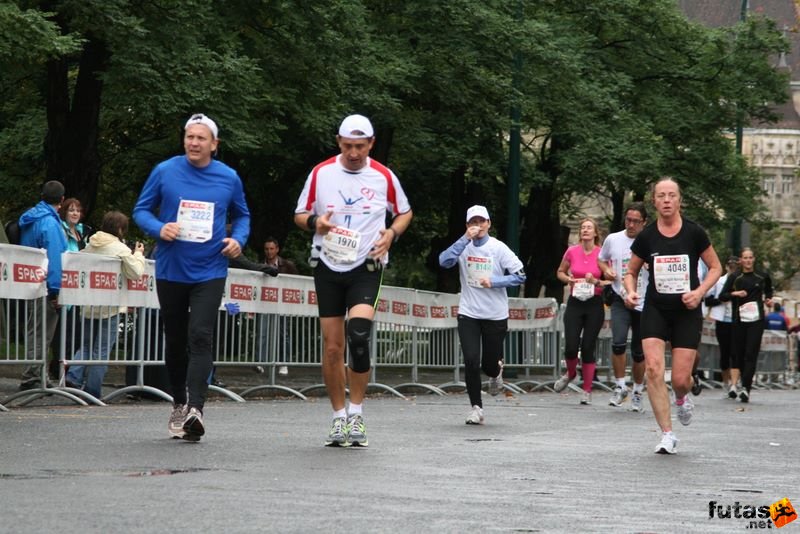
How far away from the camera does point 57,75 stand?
84.5 ft

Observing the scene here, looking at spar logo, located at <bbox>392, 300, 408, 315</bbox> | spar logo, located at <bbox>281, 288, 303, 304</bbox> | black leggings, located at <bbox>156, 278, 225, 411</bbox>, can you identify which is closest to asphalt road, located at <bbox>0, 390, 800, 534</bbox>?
black leggings, located at <bbox>156, 278, 225, 411</bbox>

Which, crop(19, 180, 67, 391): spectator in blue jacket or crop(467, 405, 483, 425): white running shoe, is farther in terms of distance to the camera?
crop(19, 180, 67, 391): spectator in blue jacket

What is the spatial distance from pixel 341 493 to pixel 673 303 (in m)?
4.31

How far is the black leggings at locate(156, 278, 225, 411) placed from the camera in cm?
1049

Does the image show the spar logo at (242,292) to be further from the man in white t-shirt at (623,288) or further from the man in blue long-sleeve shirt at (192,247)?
the man in blue long-sleeve shirt at (192,247)

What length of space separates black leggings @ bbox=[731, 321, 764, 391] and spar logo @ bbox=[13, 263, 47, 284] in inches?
472

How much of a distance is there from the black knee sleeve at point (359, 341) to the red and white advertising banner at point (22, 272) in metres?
4.44

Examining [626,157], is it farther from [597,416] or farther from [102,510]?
[102,510]

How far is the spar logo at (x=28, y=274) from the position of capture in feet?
47.0

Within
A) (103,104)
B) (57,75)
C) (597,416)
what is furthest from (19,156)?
(597,416)

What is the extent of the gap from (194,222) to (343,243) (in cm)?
91

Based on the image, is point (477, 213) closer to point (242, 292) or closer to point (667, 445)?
point (242, 292)

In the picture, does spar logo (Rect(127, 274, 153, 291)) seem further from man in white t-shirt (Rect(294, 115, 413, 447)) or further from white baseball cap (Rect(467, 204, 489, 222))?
man in white t-shirt (Rect(294, 115, 413, 447))

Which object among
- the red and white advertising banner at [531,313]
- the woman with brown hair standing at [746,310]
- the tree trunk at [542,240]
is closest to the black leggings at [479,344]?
the woman with brown hair standing at [746,310]
